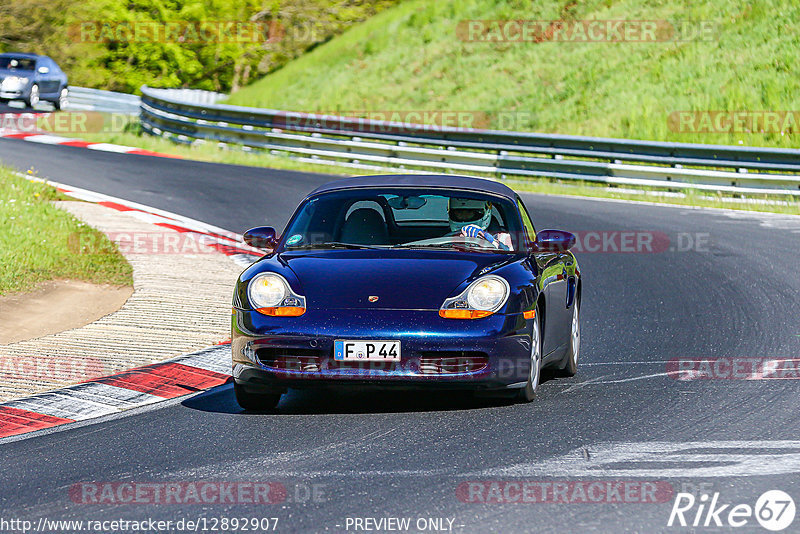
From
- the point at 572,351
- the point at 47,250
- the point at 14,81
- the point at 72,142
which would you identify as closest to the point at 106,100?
the point at 14,81

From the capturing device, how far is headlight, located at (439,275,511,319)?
664 cm

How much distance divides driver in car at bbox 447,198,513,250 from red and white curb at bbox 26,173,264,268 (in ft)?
16.1

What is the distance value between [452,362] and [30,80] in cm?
2759

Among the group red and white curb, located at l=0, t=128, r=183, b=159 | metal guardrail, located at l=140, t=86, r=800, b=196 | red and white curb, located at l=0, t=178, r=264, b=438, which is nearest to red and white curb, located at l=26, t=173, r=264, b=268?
red and white curb, located at l=0, t=178, r=264, b=438

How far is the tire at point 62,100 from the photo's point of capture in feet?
105

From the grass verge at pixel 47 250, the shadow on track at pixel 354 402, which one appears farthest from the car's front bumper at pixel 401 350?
the grass verge at pixel 47 250

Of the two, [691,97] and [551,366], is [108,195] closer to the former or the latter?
[551,366]

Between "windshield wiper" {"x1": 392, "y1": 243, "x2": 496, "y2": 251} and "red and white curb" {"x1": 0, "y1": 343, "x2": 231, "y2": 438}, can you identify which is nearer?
"red and white curb" {"x1": 0, "y1": 343, "x2": 231, "y2": 438}

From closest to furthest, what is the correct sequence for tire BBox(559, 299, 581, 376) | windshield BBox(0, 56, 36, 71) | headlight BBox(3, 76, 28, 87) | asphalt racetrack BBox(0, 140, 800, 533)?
asphalt racetrack BBox(0, 140, 800, 533), tire BBox(559, 299, 581, 376), headlight BBox(3, 76, 28, 87), windshield BBox(0, 56, 36, 71)

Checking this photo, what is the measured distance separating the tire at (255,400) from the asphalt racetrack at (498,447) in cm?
8

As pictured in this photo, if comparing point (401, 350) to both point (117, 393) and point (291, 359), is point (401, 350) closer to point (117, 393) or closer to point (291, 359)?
point (291, 359)

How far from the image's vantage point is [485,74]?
110ft

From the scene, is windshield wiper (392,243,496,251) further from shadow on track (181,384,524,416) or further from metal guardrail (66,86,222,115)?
metal guardrail (66,86,222,115)

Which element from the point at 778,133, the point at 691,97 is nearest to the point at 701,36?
the point at 691,97
